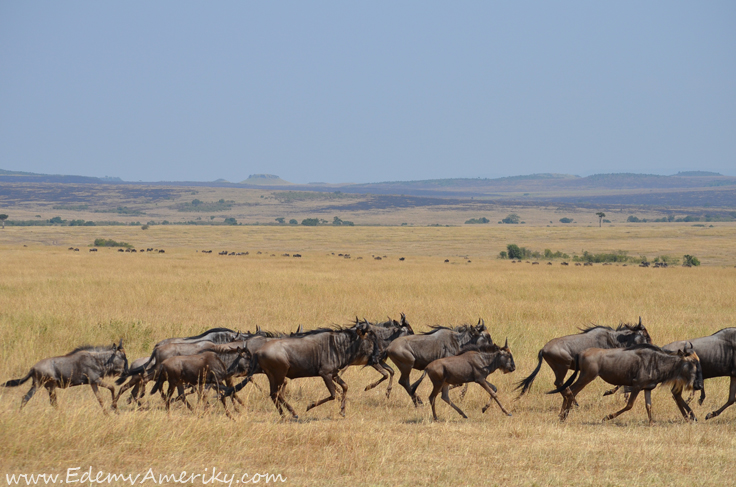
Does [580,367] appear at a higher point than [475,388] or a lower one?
higher

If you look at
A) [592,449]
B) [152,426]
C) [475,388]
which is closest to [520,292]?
[475,388]

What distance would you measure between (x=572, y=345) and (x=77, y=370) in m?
6.98

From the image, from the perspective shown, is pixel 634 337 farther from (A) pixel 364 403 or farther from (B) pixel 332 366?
(B) pixel 332 366

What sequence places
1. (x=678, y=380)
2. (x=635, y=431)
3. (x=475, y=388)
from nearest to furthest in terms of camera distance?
(x=635, y=431) → (x=678, y=380) → (x=475, y=388)

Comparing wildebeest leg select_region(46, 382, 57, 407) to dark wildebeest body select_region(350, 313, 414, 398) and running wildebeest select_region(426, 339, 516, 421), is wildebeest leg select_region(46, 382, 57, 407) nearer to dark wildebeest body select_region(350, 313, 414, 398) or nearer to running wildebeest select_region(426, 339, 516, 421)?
dark wildebeest body select_region(350, 313, 414, 398)

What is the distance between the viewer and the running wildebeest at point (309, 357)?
8.95 metres

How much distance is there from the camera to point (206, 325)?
16.7m

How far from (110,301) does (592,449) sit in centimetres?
1646

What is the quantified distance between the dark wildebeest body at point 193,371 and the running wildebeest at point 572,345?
425cm

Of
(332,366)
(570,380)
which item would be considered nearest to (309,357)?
(332,366)

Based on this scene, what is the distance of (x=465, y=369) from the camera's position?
9.16 m

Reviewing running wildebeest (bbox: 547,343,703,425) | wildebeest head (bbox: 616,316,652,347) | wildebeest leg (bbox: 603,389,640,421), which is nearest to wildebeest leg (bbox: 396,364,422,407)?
running wildebeest (bbox: 547,343,703,425)

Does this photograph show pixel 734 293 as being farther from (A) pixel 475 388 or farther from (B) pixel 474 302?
(A) pixel 475 388

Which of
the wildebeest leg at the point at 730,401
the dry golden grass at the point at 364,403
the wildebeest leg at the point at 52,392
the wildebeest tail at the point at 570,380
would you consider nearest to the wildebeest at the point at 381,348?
the dry golden grass at the point at 364,403
